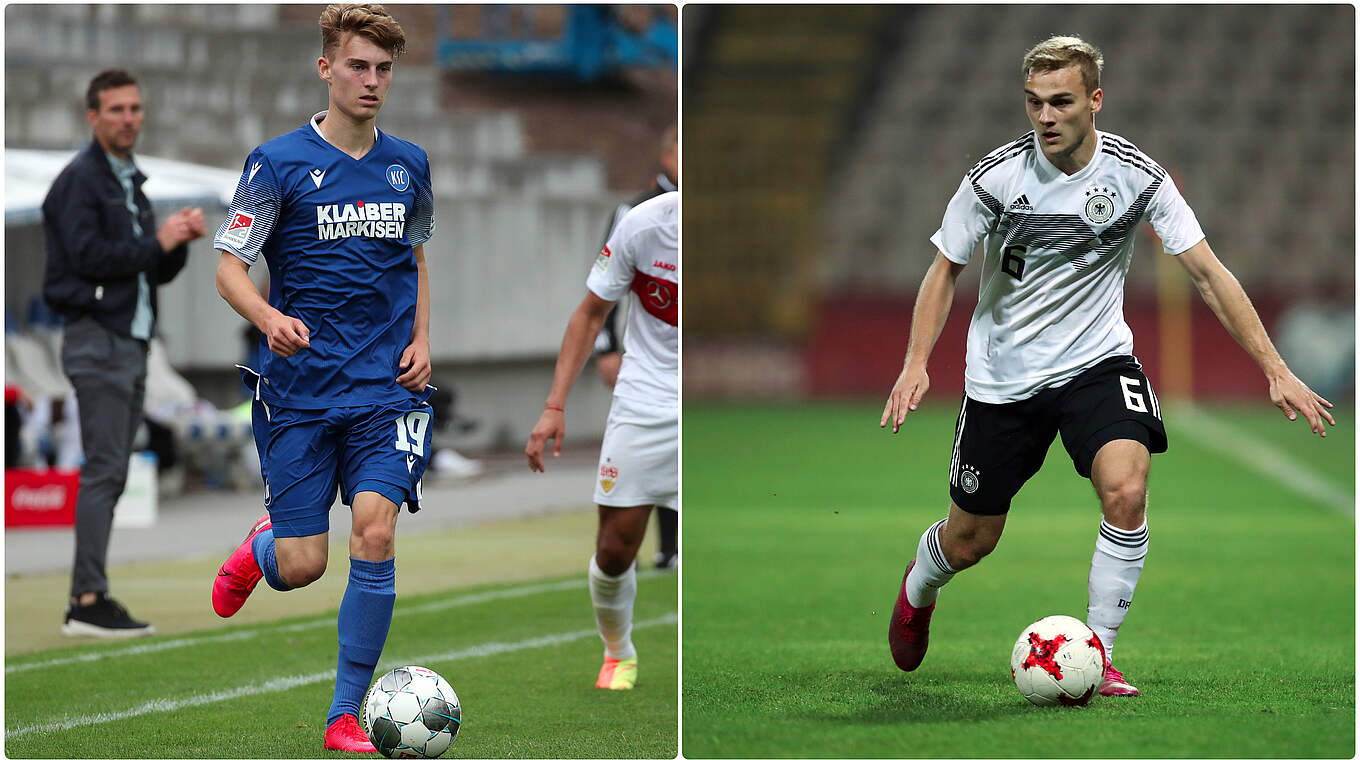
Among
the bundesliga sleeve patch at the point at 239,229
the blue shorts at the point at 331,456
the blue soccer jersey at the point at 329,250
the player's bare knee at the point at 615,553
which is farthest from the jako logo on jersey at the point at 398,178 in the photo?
the player's bare knee at the point at 615,553

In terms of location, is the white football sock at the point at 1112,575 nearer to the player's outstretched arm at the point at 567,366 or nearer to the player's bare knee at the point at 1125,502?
the player's bare knee at the point at 1125,502

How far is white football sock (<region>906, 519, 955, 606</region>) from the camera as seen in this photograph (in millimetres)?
4622

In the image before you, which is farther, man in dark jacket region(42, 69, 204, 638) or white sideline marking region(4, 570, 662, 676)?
man in dark jacket region(42, 69, 204, 638)

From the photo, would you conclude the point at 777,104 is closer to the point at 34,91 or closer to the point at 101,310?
the point at 34,91

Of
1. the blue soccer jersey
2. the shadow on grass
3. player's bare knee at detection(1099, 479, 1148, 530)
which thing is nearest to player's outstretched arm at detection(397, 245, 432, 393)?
the blue soccer jersey

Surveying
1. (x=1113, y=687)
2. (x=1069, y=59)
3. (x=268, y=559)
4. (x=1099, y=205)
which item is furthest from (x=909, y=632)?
(x=268, y=559)

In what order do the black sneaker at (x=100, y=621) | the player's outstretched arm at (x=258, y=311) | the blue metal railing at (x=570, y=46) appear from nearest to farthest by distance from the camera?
1. the player's outstretched arm at (x=258, y=311)
2. the black sneaker at (x=100, y=621)
3. the blue metal railing at (x=570, y=46)

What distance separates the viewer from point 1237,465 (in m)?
15.9

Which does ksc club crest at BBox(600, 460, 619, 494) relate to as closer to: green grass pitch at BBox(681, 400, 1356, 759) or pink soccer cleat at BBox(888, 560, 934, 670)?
green grass pitch at BBox(681, 400, 1356, 759)

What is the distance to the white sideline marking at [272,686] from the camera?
443 cm

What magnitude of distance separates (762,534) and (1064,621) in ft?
18.9

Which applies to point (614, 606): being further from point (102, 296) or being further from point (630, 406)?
point (102, 296)

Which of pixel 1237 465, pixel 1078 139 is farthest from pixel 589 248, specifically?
pixel 1237 465

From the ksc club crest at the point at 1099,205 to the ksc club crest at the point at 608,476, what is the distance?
1521 millimetres
